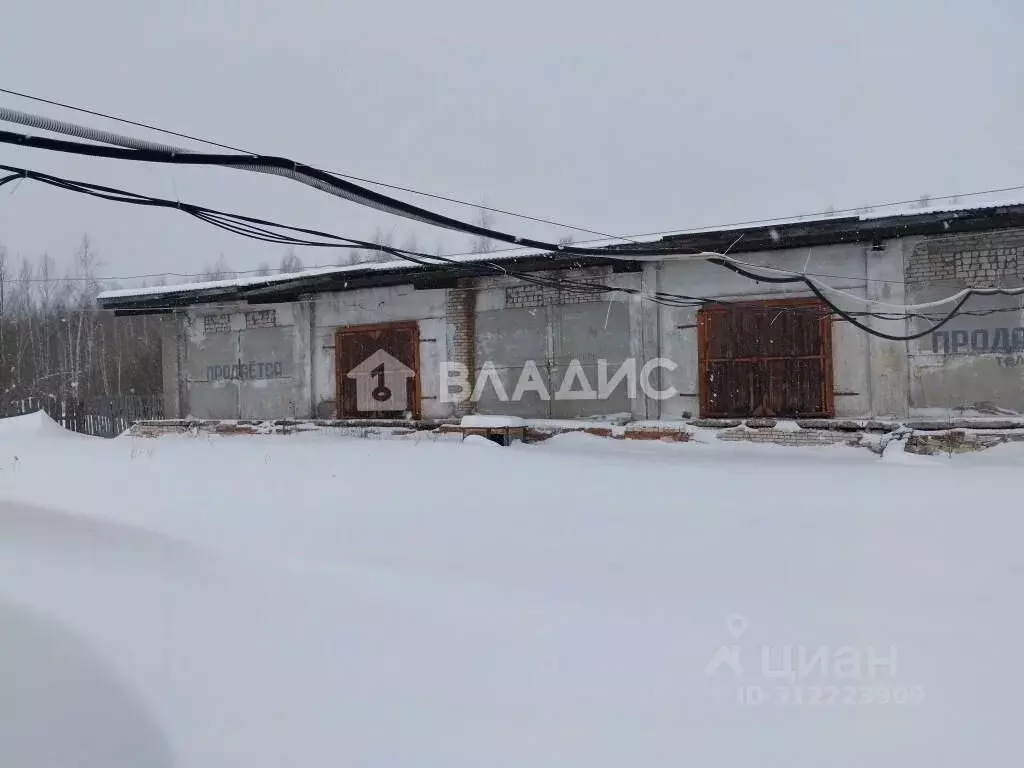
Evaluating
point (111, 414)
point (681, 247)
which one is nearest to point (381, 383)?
point (681, 247)

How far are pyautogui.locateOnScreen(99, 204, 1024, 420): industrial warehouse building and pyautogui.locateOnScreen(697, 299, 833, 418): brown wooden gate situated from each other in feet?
0.07

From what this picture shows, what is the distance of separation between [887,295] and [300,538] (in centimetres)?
819

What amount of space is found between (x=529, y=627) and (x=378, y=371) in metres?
9.26

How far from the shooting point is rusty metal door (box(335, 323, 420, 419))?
1212cm

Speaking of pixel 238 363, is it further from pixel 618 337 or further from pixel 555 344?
pixel 618 337

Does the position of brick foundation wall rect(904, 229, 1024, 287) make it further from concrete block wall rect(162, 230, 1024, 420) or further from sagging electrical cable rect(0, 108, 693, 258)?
sagging electrical cable rect(0, 108, 693, 258)

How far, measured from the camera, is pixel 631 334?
10672 mm

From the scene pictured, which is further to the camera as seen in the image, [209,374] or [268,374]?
[209,374]

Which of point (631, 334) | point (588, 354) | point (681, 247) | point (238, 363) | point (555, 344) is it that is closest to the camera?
point (681, 247)

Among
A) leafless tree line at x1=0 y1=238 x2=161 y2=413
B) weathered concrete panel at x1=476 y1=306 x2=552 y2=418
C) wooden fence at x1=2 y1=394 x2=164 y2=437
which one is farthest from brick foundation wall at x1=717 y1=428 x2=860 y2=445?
leafless tree line at x1=0 y1=238 x2=161 y2=413

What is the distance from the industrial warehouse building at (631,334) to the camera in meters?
8.92

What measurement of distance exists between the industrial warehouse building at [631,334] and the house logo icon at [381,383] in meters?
0.03

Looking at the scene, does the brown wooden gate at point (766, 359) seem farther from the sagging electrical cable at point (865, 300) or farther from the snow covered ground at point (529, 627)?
the snow covered ground at point (529, 627)

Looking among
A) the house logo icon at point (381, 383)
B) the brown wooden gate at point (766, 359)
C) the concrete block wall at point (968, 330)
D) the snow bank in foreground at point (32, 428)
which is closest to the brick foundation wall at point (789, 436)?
the brown wooden gate at point (766, 359)
